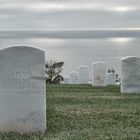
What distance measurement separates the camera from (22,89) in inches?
330

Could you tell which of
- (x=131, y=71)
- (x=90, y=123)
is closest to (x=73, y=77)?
(x=131, y=71)

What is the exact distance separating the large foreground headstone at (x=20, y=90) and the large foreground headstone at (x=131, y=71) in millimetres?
10254

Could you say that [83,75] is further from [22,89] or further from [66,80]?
[22,89]

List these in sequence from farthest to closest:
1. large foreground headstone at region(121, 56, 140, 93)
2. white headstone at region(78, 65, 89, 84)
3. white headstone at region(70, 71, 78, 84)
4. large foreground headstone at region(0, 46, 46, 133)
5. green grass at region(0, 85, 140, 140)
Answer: white headstone at region(70, 71, 78, 84), white headstone at region(78, 65, 89, 84), large foreground headstone at region(121, 56, 140, 93), large foreground headstone at region(0, 46, 46, 133), green grass at region(0, 85, 140, 140)

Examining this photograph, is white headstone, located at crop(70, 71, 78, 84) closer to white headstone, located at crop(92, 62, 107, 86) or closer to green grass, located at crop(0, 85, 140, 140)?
white headstone, located at crop(92, 62, 107, 86)

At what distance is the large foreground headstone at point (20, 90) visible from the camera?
27.4 ft

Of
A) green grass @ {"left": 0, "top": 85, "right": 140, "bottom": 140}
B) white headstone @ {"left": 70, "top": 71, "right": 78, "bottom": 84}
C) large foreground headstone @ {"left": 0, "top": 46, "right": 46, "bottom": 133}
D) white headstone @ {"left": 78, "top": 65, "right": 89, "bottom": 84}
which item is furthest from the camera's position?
white headstone @ {"left": 70, "top": 71, "right": 78, "bottom": 84}

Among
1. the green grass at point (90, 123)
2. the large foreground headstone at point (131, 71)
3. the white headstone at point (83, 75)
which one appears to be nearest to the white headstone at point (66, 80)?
the white headstone at point (83, 75)

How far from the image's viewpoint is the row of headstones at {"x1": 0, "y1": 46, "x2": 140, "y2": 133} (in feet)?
27.4

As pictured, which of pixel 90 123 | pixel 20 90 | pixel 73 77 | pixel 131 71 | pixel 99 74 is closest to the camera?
pixel 20 90

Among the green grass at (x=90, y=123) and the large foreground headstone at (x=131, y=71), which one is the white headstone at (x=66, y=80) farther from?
the green grass at (x=90, y=123)

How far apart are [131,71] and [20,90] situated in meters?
10.5

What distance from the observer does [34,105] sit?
837cm

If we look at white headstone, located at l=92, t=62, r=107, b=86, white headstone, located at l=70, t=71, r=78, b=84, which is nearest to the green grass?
white headstone, located at l=92, t=62, r=107, b=86
